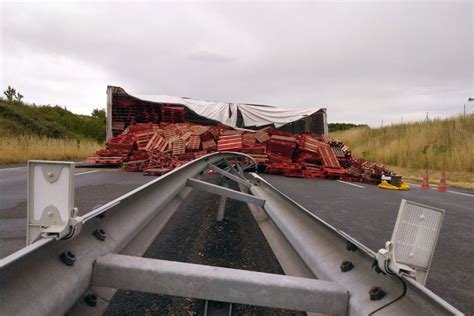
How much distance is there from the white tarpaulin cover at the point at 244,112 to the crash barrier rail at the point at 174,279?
16584 millimetres

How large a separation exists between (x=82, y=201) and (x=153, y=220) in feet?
13.9

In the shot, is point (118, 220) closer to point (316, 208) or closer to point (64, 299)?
point (64, 299)

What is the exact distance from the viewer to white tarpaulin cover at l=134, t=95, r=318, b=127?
1842 centimetres

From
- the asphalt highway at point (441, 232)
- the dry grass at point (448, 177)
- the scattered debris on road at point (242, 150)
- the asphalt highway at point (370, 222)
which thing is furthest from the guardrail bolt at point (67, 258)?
the dry grass at point (448, 177)

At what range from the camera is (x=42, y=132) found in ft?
105

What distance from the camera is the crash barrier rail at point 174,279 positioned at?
1.04 metres

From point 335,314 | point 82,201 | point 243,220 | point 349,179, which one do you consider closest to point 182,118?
point 349,179

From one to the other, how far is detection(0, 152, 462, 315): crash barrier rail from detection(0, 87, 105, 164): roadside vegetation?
16.5m

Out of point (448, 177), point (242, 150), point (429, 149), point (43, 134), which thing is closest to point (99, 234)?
point (242, 150)

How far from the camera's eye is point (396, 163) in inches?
875

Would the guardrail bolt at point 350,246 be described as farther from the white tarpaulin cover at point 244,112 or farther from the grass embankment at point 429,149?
the white tarpaulin cover at point 244,112

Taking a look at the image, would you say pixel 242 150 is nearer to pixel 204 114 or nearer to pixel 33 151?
pixel 204 114

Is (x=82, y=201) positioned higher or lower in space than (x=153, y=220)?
lower

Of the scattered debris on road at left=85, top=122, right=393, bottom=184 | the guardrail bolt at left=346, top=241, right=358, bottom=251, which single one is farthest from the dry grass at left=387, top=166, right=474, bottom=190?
the guardrail bolt at left=346, top=241, right=358, bottom=251
